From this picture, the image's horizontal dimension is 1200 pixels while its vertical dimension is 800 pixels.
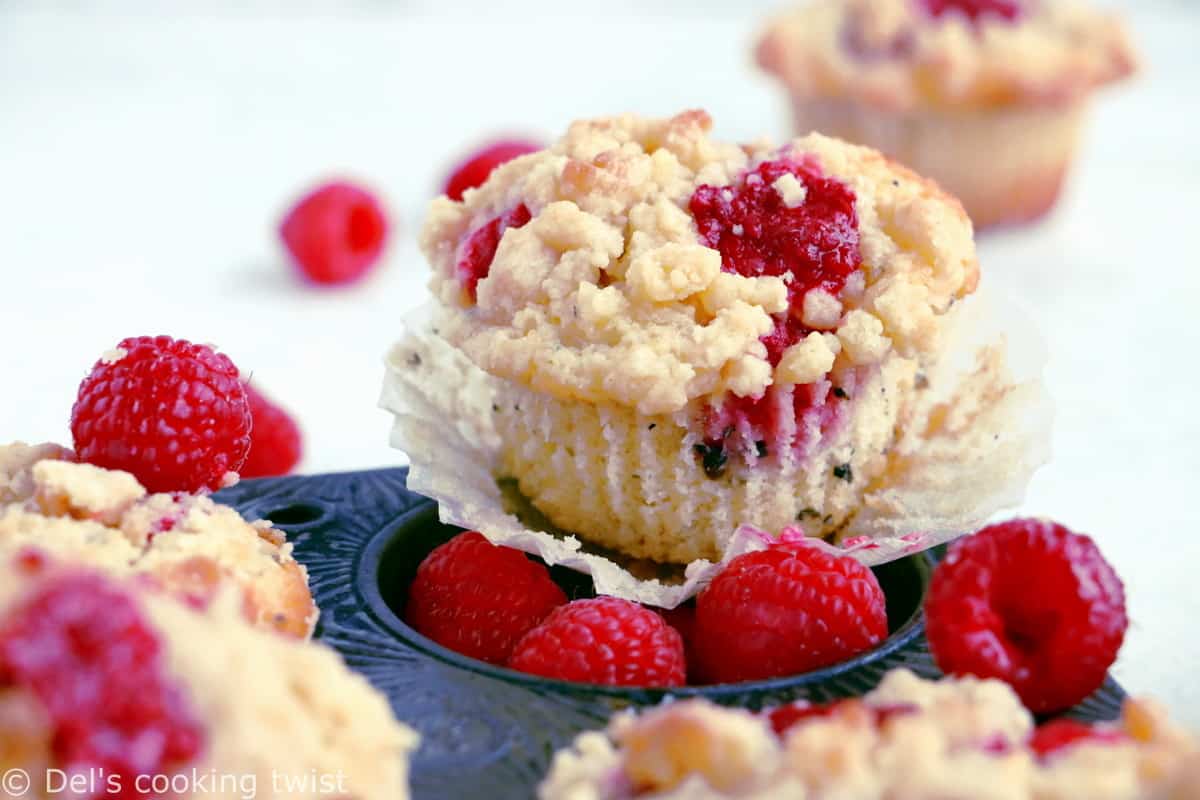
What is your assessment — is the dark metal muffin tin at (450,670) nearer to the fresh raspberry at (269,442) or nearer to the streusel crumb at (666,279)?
the streusel crumb at (666,279)

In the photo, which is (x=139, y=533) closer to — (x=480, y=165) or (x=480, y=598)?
(x=480, y=598)

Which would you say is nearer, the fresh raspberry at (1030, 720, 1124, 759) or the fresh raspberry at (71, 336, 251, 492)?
the fresh raspberry at (1030, 720, 1124, 759)

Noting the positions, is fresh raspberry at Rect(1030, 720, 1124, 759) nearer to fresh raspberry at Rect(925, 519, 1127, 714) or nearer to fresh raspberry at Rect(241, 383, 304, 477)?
fresh raspberry at Rect(925, 519, 1127, 714)

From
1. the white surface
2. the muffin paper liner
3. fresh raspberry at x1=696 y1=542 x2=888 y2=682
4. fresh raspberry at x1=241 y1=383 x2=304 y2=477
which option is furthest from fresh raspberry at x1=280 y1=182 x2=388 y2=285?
fresh raspberry at x1=696 y1=542 x2=888 y2=682

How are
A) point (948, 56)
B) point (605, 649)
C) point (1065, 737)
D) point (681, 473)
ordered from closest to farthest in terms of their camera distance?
1. point (1065, 737)
2. point (605, 649)
3. point (681, 473)
4. point (948, 56)

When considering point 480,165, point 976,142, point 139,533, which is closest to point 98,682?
point 139,533

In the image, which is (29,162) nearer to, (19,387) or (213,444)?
(19,387)

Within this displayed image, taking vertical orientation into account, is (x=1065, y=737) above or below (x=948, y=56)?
below

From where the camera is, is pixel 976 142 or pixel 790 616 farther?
pixel 976 142
